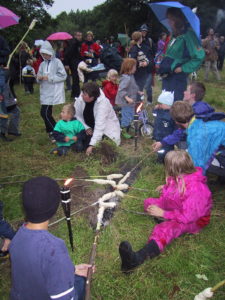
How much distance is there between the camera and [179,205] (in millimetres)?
3057

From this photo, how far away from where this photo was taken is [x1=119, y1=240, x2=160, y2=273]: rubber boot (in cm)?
265

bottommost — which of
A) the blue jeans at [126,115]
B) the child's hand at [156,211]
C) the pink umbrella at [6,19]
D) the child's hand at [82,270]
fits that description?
the child's hand at [82,270]

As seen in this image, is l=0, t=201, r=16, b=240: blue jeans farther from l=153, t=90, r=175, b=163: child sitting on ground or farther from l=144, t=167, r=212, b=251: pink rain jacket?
l=153, t=90, r=175, b=163: child sitting on ground

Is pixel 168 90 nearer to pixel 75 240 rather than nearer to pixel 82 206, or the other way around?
pixel 82 206

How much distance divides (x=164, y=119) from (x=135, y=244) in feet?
7.30

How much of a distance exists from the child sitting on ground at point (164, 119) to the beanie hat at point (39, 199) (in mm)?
3229

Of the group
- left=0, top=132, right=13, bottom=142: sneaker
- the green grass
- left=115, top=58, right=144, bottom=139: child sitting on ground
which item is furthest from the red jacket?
left=0, top=132, right=13, bottom=142: sneaker

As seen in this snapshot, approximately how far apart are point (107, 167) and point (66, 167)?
0.66 meters

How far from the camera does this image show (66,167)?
4902 millimetres

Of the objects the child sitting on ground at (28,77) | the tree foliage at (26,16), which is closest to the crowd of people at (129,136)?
the child sitting on ground at (28,77)

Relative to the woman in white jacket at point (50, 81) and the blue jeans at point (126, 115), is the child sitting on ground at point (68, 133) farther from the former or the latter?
the blue jeans at point (126, 115)

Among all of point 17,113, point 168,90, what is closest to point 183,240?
point 168,90

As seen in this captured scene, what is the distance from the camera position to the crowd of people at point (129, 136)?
1626 millimetres

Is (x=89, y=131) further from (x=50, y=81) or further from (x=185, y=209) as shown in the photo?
(x=185, y=209)
